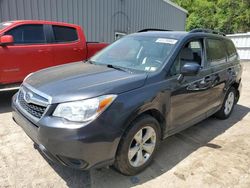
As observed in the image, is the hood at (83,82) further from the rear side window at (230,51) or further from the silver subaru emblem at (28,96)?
the rear side window at (230,51)

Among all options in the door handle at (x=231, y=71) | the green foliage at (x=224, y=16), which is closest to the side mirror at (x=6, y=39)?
the door handle at (x=231, y=71)

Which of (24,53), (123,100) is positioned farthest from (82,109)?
Answer: (24,53)

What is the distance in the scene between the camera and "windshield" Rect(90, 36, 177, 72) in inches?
130

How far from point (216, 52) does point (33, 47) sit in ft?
12.9

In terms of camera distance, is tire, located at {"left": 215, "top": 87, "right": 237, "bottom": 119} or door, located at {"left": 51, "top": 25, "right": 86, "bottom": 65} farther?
door, located at {"left": 51, "top": 25, "right": 86, "bottom": 65}

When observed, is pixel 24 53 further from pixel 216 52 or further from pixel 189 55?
pixel 216 52

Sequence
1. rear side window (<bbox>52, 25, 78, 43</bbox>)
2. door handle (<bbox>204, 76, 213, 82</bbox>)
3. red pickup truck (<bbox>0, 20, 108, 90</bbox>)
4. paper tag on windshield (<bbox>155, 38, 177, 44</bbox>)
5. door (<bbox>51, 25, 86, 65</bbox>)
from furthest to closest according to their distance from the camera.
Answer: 1. rear side window (<bbox>52, 25, 78, 43</bbox>)
2. door (<bbox>51, 25, 86, 65</bbox>)
3. red pickup truck (<bbox>0, 20, 108, 90</bbox>)
4. door handle (<bbox>204, 76, 213, 82</bbox>)
5. paper tag on windshield (<bbox>155, 38, 177, 44</bbox>)

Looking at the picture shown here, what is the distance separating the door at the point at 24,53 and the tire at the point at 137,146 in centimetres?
369

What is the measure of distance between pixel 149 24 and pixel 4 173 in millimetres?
12318

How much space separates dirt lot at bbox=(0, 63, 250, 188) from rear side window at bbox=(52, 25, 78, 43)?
266 cm

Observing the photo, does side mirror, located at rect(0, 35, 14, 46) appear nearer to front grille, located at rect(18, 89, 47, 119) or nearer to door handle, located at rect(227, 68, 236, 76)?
front grille, located at rect(18, 89, 47, 119)

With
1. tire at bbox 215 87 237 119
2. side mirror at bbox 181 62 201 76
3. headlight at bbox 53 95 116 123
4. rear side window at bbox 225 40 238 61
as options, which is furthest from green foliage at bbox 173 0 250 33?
headlight at bbox 53 95 116 123

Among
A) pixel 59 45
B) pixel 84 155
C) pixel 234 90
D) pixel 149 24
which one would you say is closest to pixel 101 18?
pixel 149 24

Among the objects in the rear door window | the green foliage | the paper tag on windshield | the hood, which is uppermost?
the green foliage
